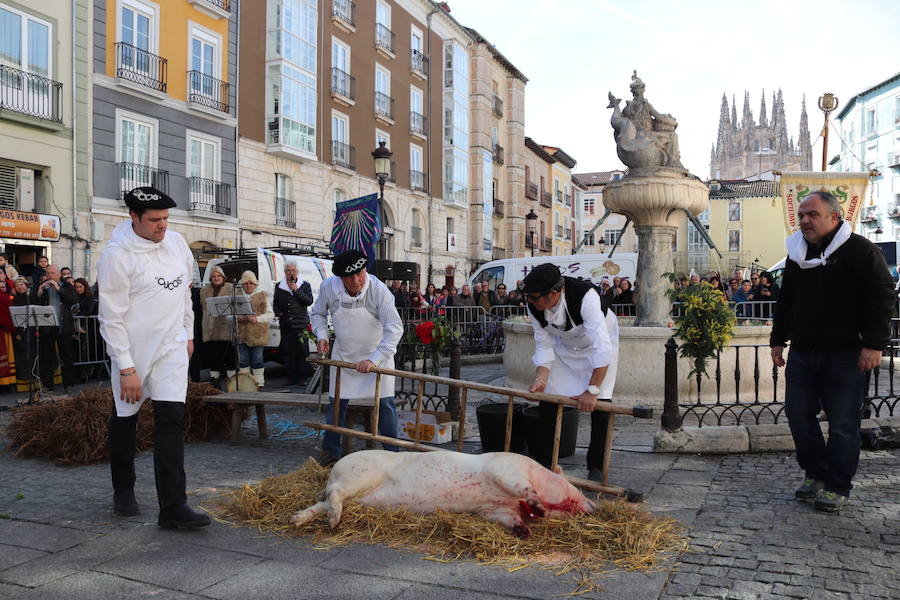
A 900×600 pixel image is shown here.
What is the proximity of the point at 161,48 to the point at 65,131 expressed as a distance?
4318 mm

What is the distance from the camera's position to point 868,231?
55.5 m

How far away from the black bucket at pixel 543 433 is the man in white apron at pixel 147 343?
2593mm

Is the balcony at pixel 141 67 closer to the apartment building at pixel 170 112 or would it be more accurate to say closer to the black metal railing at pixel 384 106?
the apartment building at pixel 170 112

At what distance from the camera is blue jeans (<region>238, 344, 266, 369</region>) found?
10484 millimetres

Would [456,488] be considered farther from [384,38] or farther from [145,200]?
[384,38]

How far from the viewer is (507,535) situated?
4.06 metres

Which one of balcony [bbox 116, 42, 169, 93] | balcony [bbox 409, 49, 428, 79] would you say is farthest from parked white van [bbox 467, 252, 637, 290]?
balcony [bbox 409, 49, 428, 79]

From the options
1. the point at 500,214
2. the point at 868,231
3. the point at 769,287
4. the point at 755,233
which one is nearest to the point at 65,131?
the point at 769,287

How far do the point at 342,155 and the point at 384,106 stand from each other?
4.37 metres

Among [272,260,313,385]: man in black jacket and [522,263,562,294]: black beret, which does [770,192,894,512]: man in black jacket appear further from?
[272,260,313,385]: man in black jacket

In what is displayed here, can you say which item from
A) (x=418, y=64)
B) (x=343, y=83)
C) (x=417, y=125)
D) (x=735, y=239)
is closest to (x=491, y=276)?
(x=343, y=83)

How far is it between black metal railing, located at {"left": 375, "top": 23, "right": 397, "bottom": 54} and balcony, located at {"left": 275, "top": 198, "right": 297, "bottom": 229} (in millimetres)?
9346

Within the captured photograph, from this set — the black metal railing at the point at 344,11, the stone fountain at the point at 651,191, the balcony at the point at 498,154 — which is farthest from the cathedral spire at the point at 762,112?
the stone fountain at the point at 651,191

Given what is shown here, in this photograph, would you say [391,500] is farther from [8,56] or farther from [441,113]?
[441,113]
